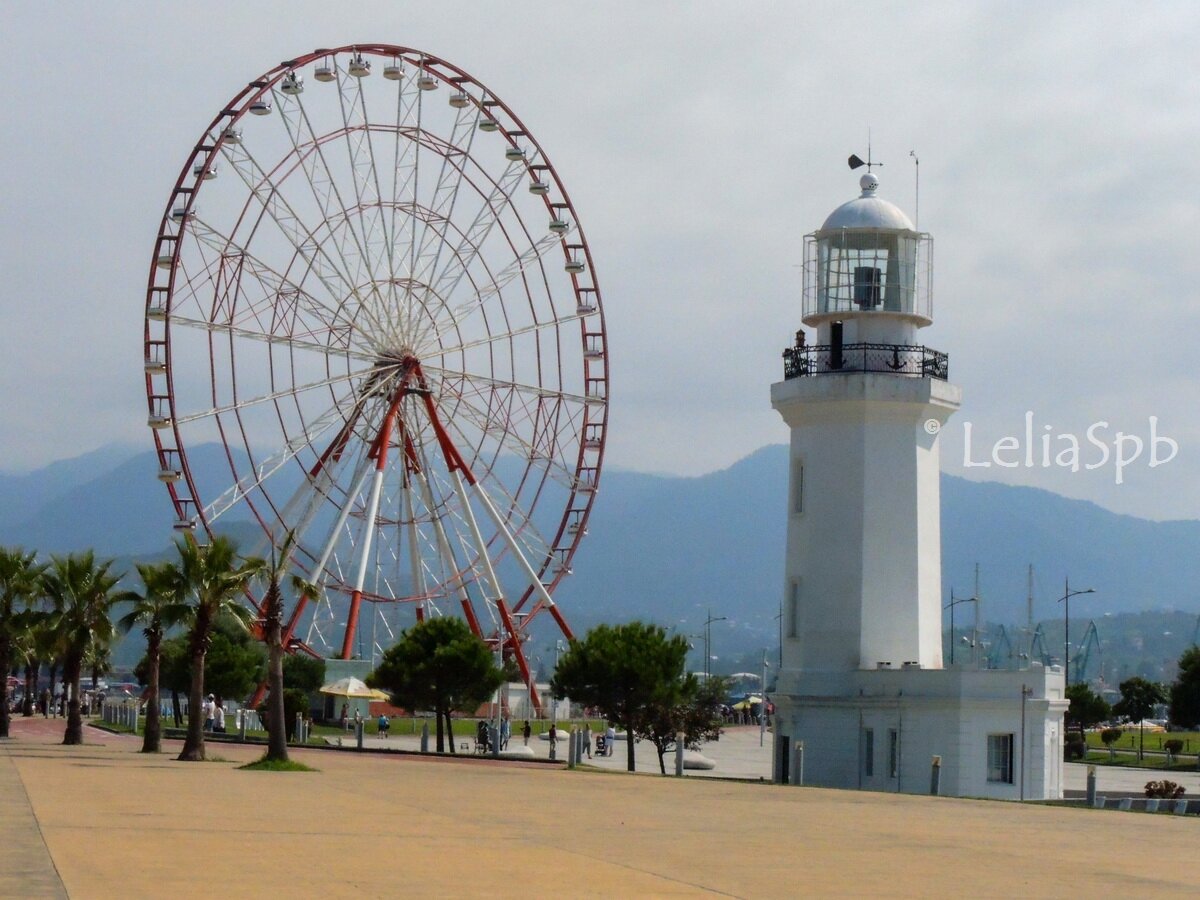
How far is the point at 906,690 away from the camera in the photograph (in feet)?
119

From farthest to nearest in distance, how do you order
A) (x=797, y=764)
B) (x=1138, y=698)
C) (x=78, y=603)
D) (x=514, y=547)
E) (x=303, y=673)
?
(x=1138, y=698) < (x=303, y=673) < (x=514, y=547) < (x=78, y=603) < (x=797, y=764)

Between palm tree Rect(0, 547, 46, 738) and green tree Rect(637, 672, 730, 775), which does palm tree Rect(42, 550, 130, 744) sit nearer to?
palm tree Rect(0, 547, 46, 738)

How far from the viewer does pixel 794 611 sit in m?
39.1

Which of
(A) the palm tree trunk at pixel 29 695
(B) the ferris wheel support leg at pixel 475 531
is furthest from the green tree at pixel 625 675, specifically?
(A) the palm tree trunk at pixel 29 695

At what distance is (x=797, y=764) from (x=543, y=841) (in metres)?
19.0

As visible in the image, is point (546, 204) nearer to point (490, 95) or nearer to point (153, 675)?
point (490, 95)

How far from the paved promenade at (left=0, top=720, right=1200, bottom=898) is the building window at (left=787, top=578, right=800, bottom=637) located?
22.7 ft

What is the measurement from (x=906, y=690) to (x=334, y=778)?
36.5 feet

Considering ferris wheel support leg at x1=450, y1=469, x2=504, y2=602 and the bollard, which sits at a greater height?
ferris wheel support leg at x1=450, y1=469, x2=504, y2=602

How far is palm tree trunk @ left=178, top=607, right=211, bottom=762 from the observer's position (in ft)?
132

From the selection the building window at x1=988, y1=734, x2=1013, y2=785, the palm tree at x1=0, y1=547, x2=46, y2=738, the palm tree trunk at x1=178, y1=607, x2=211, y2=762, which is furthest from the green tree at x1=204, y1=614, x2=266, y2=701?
the building window at x1=988, y1=734, x2=1013, y2=785

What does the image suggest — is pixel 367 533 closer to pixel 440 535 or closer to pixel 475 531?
pixel 440 535

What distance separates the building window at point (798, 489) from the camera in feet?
129

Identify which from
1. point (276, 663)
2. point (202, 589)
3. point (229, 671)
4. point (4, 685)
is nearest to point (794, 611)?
point (276, 663)
